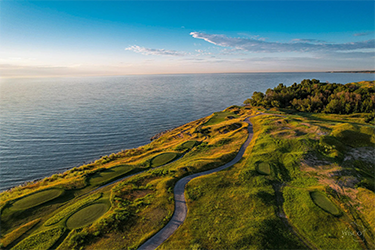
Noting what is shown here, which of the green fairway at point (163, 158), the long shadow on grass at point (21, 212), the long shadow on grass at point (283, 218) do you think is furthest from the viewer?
the green fairway at point (163, 158)

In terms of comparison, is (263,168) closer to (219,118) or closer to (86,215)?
(86,215)

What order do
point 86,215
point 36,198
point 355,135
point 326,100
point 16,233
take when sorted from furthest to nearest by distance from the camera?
1. point 326,100
2. point 355,135
3. point 36,198
4. point 86,215
5. point 16,233

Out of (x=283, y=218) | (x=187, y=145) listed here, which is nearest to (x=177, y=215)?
(x=283, y=218)

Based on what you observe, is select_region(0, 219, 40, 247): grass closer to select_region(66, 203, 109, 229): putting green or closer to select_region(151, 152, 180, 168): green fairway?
select_region(66, 203, 109, 229): putting green

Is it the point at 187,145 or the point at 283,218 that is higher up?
the point at 283,218

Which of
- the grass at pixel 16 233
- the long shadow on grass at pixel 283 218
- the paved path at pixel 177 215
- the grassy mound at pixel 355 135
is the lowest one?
the grass at pixel 16 233

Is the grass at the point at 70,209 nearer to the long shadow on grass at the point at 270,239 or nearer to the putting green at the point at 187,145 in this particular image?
the long shadow on grass at the point at 270,239

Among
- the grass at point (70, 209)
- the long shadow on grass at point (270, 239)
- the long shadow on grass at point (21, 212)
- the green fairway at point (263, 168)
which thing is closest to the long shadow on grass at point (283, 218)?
the long shadow on grass at point (270, 239)

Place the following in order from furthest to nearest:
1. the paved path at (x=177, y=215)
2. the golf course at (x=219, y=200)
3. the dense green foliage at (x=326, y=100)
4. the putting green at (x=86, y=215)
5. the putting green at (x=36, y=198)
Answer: the dense green foliage at (x=326, y=100), the putting green at (x=36, y=198), the putting green at (x=86, y=215), the golf course at (x=219, y=200), the paved path at (x=177, y=215)

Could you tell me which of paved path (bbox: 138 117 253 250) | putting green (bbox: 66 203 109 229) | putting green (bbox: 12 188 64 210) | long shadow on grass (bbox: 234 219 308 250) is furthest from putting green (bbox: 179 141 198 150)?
long shadow on grass (bbox: 234 219 308 250)
